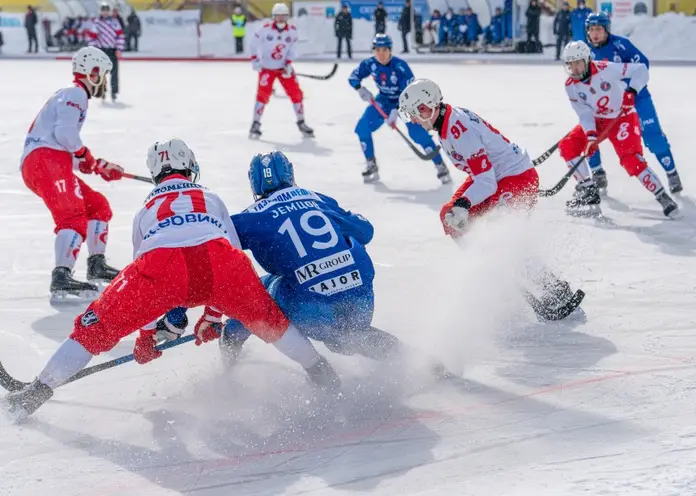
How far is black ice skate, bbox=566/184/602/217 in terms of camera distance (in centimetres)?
769

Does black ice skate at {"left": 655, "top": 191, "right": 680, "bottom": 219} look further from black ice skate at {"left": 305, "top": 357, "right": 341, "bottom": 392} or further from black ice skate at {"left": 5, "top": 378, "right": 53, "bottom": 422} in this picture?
black ice skate at {"left": 5, "top": 378, "right": 53, "bottom": 422}

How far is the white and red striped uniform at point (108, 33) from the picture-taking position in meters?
15.2

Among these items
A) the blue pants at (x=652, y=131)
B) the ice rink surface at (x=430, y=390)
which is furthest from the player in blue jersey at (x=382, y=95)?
the blue pants at (x=652, y=131)

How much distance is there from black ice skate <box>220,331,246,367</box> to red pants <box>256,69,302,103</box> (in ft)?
25.3

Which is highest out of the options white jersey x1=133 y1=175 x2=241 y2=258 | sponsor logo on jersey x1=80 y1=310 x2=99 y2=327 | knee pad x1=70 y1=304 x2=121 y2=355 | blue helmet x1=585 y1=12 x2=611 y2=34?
blue helmet x1=585 y1=12 x2=611 y2=34

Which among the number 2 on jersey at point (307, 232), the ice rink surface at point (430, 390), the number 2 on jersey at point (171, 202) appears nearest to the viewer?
the ice rink surface at point (430, 390)

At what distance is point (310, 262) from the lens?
4098 millimetres

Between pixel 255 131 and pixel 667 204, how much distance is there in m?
5.66

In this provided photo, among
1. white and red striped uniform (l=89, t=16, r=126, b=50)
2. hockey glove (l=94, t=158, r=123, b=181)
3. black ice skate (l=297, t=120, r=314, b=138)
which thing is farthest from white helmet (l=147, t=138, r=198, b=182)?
white and red striped uniform (l=89, t=16, r=126, b=50)

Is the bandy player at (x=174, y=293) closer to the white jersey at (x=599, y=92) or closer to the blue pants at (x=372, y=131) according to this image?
the white jersey at (x=599, y=92)

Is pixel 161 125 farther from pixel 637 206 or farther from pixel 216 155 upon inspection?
pixel 637 206

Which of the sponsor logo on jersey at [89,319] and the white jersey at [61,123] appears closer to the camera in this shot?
the sponsor logo on jersey at [89,319]

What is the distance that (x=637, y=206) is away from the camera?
795 centimetres

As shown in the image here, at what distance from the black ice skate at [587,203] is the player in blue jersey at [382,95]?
5.47 feet
